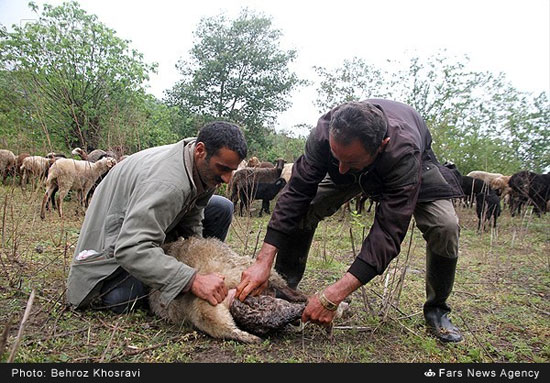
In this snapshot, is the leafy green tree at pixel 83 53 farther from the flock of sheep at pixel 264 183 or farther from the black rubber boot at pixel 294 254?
the black rubber boot at pixel 294 254

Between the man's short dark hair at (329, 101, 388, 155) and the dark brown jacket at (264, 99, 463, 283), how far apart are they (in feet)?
0.68

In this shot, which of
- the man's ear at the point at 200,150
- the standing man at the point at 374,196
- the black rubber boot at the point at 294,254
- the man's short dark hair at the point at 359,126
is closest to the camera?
the man's short dark hair at the point at 359,126

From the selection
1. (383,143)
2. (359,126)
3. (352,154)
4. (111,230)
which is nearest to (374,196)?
(383,143)

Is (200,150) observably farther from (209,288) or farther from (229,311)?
(229,311)

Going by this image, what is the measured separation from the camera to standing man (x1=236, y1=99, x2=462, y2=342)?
2703 mm

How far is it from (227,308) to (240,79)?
2277 cm

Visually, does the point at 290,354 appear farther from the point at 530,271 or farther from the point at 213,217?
the point at 530,271

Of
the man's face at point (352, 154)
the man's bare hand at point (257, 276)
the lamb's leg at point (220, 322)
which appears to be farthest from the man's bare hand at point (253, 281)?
the man's face at point (352, 154)

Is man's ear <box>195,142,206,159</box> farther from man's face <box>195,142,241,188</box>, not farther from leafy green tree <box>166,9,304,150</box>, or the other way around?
leafy green tree <box>166,9,304,150</box>

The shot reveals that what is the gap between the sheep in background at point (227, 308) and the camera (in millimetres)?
2824

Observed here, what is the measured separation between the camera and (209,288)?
2816 millimetres

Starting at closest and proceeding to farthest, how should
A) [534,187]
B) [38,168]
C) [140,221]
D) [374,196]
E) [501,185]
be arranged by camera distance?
[140,221]
[374,196]
[38,168]
[534,187]
[501,185]

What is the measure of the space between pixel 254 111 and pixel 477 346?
2214cm

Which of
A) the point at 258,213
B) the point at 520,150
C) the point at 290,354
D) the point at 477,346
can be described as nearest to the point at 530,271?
the point at 477,346
